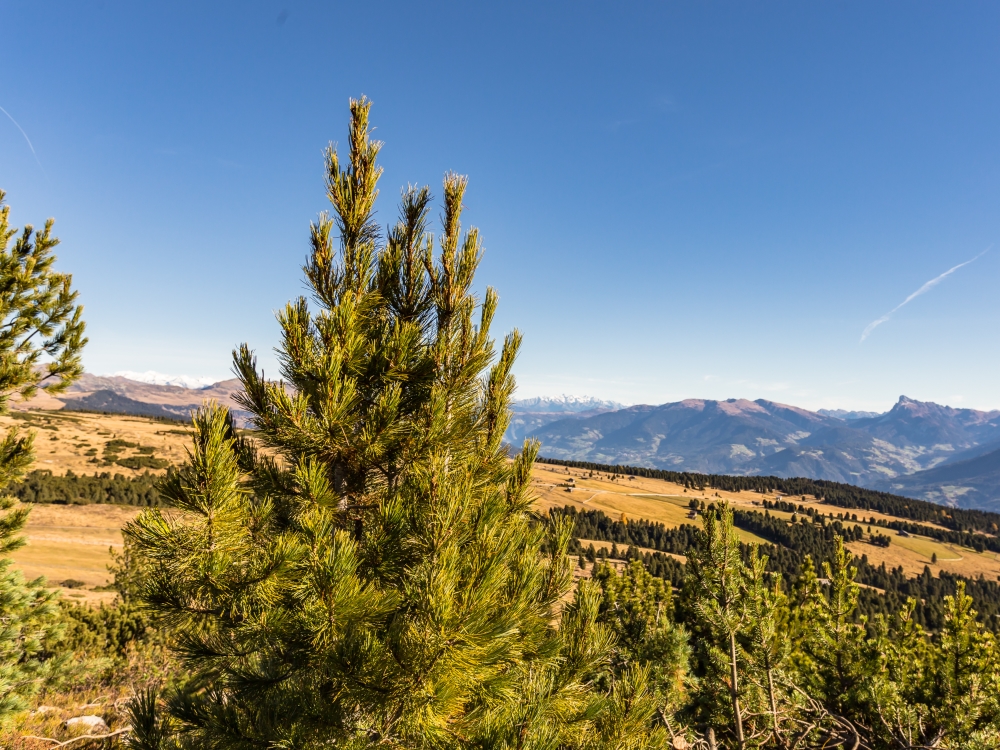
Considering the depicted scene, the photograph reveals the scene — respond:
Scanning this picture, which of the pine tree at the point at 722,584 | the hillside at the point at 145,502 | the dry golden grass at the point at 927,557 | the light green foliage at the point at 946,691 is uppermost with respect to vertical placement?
the pine tree at the point at 722,584

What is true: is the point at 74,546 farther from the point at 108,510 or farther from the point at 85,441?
the point at 85,441

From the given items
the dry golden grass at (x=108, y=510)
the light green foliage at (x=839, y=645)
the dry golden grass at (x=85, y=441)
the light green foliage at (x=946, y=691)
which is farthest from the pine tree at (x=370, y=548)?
the dry golden grass at (x=85, y=441)

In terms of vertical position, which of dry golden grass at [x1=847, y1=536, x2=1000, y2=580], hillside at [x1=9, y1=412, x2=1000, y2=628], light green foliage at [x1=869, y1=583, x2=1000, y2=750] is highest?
light green foliage at [x1=869, y1=583, x2=1000, y2=750]

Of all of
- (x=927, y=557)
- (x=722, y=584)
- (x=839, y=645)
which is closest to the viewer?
(x=722, y=584)

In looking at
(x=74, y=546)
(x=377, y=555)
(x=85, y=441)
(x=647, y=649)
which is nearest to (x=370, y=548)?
(x=377, y=555)

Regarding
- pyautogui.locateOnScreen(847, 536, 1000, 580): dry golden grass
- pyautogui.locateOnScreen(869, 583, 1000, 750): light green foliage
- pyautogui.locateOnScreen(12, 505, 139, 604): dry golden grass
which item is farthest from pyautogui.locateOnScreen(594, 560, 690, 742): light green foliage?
pyautogui.locateOnScreen(847, 536, 1000, 580): dry golden grass

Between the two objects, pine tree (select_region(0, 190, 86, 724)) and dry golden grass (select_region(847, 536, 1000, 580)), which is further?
dry golden grass (select_region(847, 536, 1000, 580))

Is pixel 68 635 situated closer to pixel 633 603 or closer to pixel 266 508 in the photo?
pixel 266 508

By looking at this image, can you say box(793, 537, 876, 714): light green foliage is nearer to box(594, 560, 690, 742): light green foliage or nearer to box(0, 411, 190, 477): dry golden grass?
box(594, 560, 690, 742): light green foliage

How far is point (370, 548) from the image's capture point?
4.01 m

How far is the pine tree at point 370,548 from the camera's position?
10.6 feet

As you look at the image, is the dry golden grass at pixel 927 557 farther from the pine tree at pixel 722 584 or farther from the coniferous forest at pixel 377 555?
the coniferous forest at pixel 377 555

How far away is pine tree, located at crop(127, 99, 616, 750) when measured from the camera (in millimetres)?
3223

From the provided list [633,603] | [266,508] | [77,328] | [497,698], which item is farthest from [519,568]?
[633,603]
